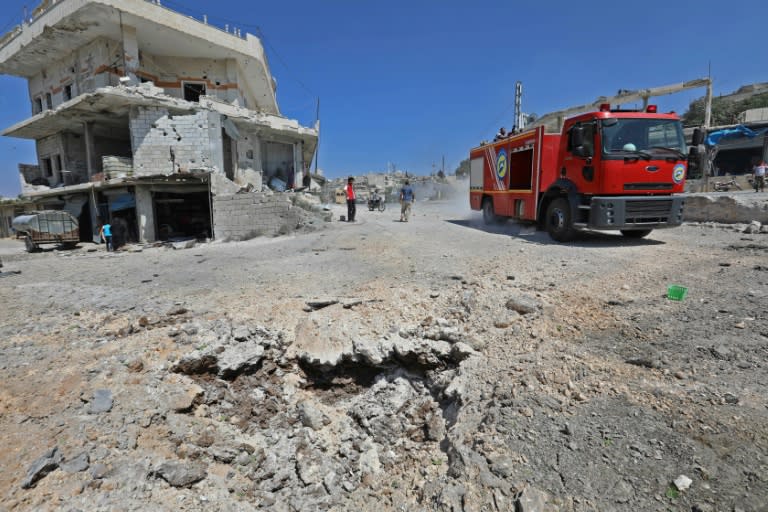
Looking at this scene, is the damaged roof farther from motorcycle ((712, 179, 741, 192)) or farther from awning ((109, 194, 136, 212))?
motorcycle ((712, 179, 741, 192))

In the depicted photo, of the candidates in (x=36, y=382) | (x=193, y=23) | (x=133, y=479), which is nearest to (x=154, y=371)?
(x=36, y=382)

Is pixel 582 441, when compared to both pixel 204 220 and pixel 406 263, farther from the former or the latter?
pixel 204 220

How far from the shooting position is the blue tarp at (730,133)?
19203mm

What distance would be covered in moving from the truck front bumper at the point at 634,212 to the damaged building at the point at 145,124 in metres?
10.2

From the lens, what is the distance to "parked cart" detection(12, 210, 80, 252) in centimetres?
1496

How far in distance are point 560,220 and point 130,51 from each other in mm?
19683

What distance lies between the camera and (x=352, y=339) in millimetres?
4273

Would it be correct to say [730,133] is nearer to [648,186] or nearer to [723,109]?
[723,109]

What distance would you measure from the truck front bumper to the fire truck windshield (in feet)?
2.82

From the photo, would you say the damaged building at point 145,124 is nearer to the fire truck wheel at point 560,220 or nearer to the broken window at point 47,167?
the broken window at point 47,167

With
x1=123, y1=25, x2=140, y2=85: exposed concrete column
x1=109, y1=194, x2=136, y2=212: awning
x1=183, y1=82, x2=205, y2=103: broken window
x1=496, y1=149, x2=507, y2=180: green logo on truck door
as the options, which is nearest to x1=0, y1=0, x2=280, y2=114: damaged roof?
x1=123, y1=25, x2=140, y2=85: exposed concrete column

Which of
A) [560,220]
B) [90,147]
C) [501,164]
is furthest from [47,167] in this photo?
[560,220]

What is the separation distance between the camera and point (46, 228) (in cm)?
1539

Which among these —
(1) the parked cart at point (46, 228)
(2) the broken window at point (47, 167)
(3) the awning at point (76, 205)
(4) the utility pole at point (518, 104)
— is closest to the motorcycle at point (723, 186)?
(4) the utility pole at point (518, 104)
